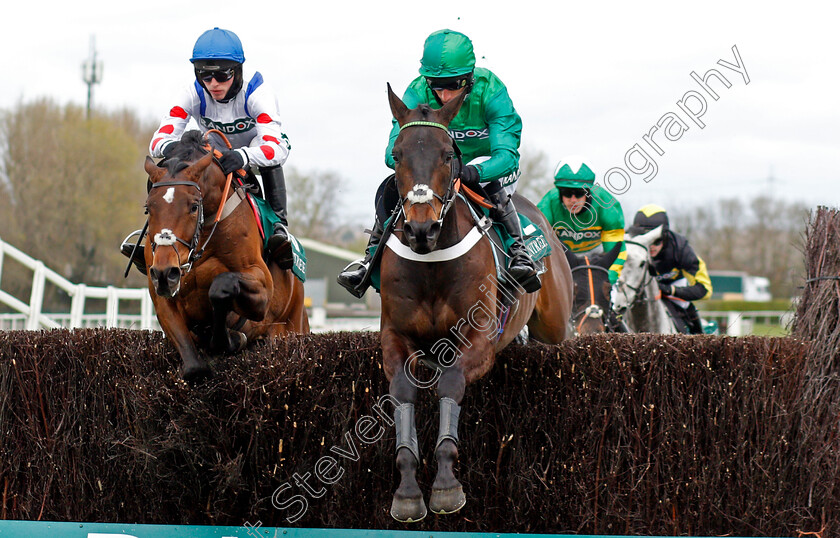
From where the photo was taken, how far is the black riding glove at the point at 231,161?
5.75 meters

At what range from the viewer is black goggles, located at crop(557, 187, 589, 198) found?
8.18 meters

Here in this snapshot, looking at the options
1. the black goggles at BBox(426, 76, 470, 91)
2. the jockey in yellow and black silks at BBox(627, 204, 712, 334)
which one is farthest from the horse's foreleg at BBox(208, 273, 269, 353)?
the jockey in yellow and black silks at BBox(627, 204, 712, 334)

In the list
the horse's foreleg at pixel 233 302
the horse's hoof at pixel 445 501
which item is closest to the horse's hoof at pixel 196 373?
the horse's foreleg at pixel 233 302

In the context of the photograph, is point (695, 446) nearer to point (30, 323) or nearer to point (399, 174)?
point (399, 174)

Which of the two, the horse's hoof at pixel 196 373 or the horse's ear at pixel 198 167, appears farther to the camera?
the horse's ear at pixel 198 167

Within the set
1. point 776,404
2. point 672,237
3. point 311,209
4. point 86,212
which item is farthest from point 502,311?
point 311,209

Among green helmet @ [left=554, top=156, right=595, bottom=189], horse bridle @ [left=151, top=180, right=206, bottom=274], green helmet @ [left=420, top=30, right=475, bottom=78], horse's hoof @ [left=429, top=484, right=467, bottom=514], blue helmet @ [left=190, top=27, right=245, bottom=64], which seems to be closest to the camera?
horse's hoof @ [left=429, top=484, right=467, bottom=514]

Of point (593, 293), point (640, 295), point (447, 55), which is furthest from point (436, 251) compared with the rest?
point (640, 295)

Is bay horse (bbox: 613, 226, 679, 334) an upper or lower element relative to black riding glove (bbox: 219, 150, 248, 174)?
lower

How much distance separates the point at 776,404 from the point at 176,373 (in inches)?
132

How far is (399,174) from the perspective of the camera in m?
4.43

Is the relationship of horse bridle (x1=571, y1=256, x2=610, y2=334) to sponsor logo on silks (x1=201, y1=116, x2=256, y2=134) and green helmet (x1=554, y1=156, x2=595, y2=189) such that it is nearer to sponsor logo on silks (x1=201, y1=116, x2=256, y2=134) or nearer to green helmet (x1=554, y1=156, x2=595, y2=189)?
green helmet (x1=554, y1=156, x2=595, y2=189)

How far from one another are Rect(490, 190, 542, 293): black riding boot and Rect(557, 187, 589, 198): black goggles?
2.69 metres

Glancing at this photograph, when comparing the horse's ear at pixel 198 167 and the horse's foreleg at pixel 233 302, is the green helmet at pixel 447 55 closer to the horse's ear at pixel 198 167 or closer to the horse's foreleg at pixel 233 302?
the horse's ear at pixel 198 167
